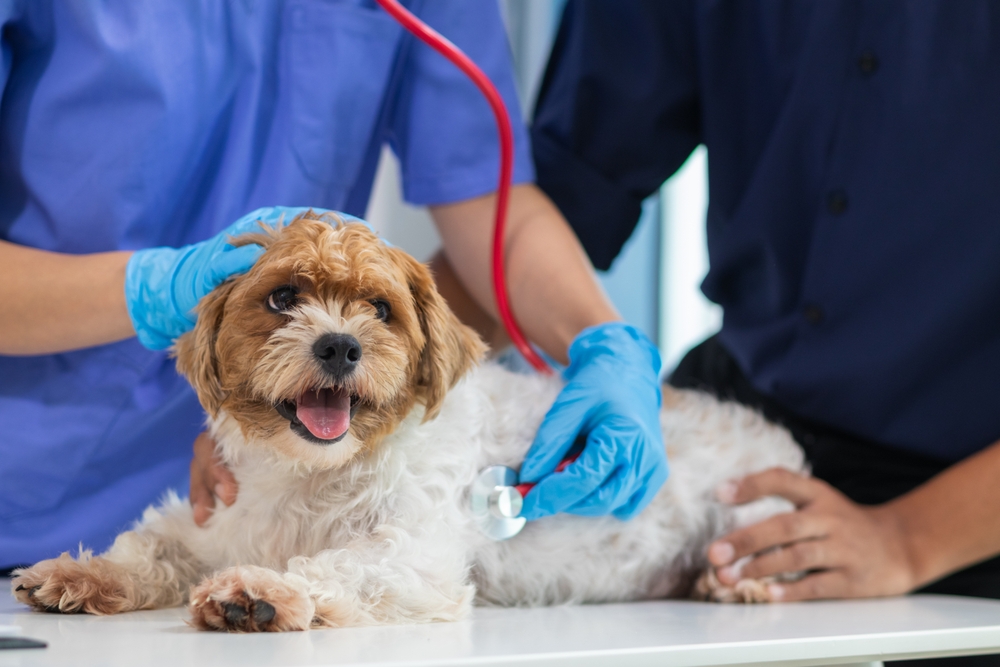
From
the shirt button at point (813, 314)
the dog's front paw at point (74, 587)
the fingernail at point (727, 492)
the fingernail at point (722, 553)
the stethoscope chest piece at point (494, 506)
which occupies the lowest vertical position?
the fingernail at point (722, 553)

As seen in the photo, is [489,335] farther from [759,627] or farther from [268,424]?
[759,627]

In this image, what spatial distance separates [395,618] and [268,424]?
1.23ft

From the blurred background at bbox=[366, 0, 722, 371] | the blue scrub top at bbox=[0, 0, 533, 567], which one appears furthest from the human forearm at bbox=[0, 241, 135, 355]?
the blurred background at bbox=[366, 0, 722, 371]

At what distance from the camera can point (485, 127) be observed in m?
2.15

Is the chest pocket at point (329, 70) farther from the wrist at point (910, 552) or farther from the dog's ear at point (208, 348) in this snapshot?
the wrist at point (910, 552)

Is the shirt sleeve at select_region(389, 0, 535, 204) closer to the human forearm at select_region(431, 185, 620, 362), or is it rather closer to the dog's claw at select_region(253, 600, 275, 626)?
the human forearm at select_region(431, 185, 620, 362)

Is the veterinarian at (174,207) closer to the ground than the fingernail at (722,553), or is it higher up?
higher up

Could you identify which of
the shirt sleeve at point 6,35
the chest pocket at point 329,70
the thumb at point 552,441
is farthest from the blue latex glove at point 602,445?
the shirt sleeve at point 6,35

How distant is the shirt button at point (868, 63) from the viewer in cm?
212

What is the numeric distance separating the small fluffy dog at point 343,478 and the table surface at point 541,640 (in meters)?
0.07

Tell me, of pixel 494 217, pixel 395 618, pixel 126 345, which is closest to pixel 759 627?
pixel 395 618

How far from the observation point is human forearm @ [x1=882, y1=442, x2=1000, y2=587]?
1.82 meters

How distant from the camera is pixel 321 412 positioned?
137 centimetres

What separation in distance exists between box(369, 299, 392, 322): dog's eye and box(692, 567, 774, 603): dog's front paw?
965 millimetres
